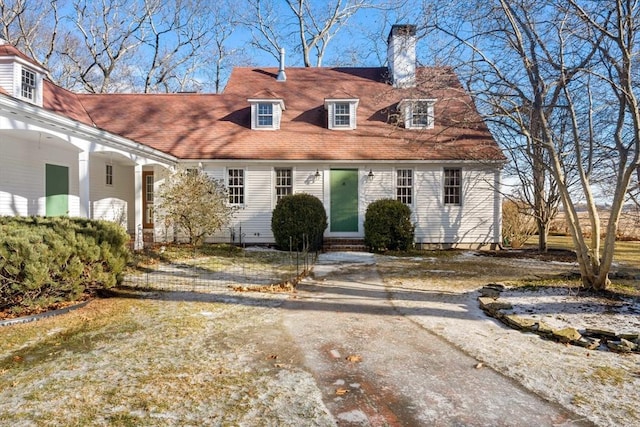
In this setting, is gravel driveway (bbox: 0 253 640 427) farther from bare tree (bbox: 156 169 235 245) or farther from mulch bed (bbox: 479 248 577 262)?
mulch bed (bbox: 479 248 577 262)

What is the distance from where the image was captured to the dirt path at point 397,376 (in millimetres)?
2666

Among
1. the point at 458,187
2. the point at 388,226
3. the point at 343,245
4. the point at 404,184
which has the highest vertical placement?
the point at 404,184

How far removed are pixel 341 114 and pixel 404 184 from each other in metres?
3.58

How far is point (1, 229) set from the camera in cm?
478

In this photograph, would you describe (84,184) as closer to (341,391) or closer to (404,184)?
(341,391)

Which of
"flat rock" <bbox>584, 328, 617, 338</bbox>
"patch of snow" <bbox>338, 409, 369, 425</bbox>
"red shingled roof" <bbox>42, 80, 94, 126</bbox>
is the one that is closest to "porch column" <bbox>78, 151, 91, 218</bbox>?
"red shingled roof" <bbox>42, 80, 94, 126</bbox>

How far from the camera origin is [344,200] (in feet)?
45.0

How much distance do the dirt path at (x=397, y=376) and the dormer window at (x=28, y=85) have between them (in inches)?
384

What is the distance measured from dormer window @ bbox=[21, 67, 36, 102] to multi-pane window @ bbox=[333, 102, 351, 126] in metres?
9.28

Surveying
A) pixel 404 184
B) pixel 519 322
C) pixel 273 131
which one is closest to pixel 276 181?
pixel 273 131

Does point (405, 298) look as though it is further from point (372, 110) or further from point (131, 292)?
point (372, 110)

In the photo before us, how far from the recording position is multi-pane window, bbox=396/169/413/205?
13797mm

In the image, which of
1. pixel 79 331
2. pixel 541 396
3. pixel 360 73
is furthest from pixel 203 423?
pixel 360 73

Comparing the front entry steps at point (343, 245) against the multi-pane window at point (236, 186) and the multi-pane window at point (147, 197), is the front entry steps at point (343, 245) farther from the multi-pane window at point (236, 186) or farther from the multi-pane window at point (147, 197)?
the multi-pane window at point (147, 197)
